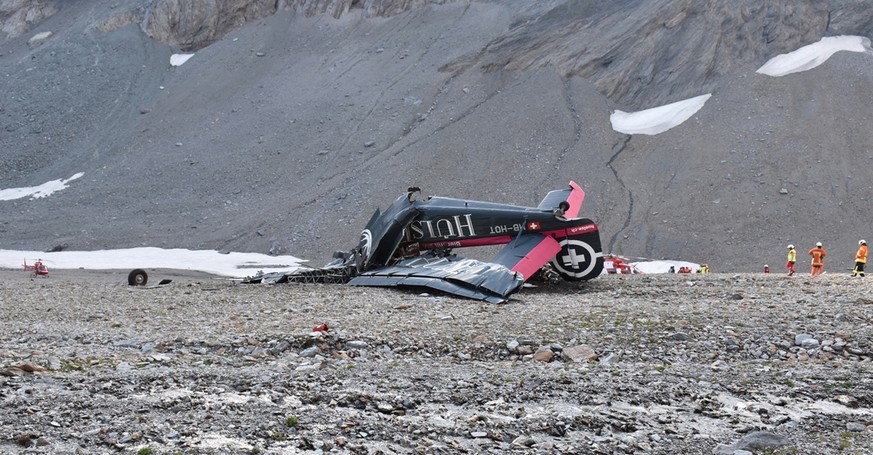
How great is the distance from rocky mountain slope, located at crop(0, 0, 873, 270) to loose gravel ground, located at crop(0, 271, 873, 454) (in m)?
33.7

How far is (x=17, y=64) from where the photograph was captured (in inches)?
3103

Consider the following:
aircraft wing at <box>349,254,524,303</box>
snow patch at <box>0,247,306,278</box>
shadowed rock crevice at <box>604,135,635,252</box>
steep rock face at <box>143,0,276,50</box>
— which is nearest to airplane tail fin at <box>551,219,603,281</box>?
aircraft wing at <box>349,254,524,303</box>

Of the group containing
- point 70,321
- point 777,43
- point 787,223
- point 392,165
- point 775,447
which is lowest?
point 775,447

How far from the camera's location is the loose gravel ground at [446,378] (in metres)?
8.49

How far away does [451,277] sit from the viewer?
21.8 metres

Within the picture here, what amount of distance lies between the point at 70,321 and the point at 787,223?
42.2 meters

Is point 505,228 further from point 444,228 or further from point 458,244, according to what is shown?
point 444,228

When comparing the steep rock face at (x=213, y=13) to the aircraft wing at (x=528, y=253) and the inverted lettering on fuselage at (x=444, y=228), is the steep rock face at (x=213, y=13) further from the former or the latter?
the aircraft wing at (x=528, y=253)

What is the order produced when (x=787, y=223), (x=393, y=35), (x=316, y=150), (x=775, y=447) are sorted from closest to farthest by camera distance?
(x=775, y=447) < (x=787, y=223) < (x=316, y=150) < (x=393, y=35)

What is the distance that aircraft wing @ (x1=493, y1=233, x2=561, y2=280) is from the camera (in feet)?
77.5

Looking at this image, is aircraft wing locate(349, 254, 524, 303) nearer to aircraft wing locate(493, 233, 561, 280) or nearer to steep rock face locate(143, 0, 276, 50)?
aircraft wing locate(493, 233, 561, 280)

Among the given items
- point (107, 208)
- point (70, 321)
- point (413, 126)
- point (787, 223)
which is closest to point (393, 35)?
point (413, 126)

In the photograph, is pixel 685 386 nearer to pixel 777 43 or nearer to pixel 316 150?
pixel 316 150

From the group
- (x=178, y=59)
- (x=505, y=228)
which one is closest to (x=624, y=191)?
(x=505, y=228)
